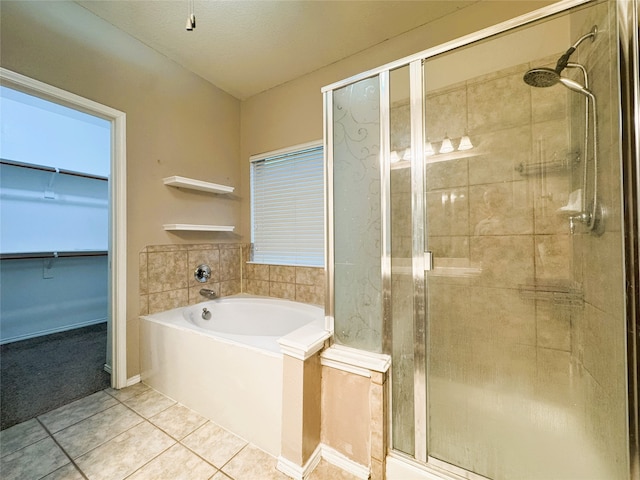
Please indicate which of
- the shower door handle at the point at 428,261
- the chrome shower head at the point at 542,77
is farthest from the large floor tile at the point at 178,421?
the chrome shower head at the point at 542,77

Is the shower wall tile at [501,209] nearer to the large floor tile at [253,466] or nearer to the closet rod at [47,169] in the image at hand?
the large floor tile at [253,466]

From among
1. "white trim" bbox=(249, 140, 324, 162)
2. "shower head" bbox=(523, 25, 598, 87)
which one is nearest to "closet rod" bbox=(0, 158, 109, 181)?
"white trim" bbox=(249, 140, 324, 162)

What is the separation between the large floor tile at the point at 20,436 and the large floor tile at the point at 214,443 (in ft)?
2.70

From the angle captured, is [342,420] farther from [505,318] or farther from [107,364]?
[107,364]

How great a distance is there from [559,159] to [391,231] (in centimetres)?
87

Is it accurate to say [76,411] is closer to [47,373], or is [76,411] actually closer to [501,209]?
[47,373]

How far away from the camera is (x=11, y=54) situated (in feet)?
4.62

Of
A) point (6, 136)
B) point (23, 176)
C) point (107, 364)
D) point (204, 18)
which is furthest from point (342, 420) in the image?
point (6, 136)

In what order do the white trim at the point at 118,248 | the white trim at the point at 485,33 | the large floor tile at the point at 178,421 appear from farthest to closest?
1. the white trim at the point at 118,248
2. the large floor tile at the point at 178,421
3. the white trim at the point at 485,33

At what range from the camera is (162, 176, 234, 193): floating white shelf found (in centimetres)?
206

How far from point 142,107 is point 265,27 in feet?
3.75

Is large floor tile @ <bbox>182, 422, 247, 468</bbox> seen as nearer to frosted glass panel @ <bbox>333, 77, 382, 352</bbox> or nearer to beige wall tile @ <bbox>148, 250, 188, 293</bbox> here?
frosted glass panel @ <bbox>333, 77, 382, 352</bbox>

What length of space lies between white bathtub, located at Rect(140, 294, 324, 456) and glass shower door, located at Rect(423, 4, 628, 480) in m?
0.79

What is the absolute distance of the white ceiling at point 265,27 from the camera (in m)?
1.66
